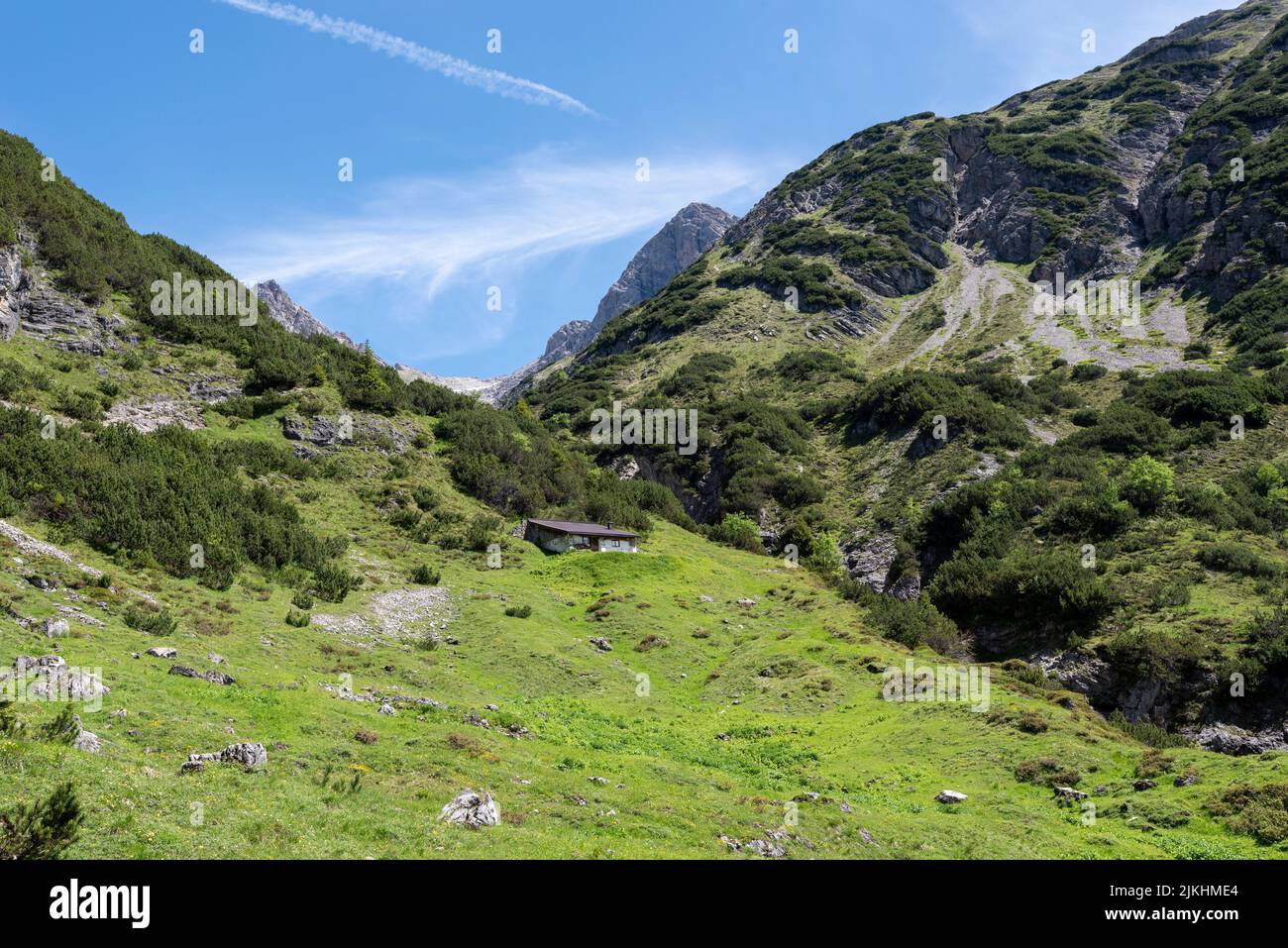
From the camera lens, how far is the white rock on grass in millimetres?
12836

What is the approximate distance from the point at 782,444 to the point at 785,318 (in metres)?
54.4

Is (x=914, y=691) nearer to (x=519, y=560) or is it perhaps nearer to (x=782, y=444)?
(x=519, y=560)

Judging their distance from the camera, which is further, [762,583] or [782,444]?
[782,444]

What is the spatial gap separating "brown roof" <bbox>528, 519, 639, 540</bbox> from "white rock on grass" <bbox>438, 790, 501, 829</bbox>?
33266 mm

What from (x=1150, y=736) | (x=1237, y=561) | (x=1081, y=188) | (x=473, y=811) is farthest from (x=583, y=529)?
(x=1081, y=188)

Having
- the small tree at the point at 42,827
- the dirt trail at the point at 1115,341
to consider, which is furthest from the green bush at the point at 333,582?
the dirt trail at the point at 1115,341

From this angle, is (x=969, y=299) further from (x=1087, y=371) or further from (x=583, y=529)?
(x=583, y=529)

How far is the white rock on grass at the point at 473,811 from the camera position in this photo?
12836 mm

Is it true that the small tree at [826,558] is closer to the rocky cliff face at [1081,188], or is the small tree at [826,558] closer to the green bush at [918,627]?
the green bush at [918,627]

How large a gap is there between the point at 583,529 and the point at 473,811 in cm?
3489
